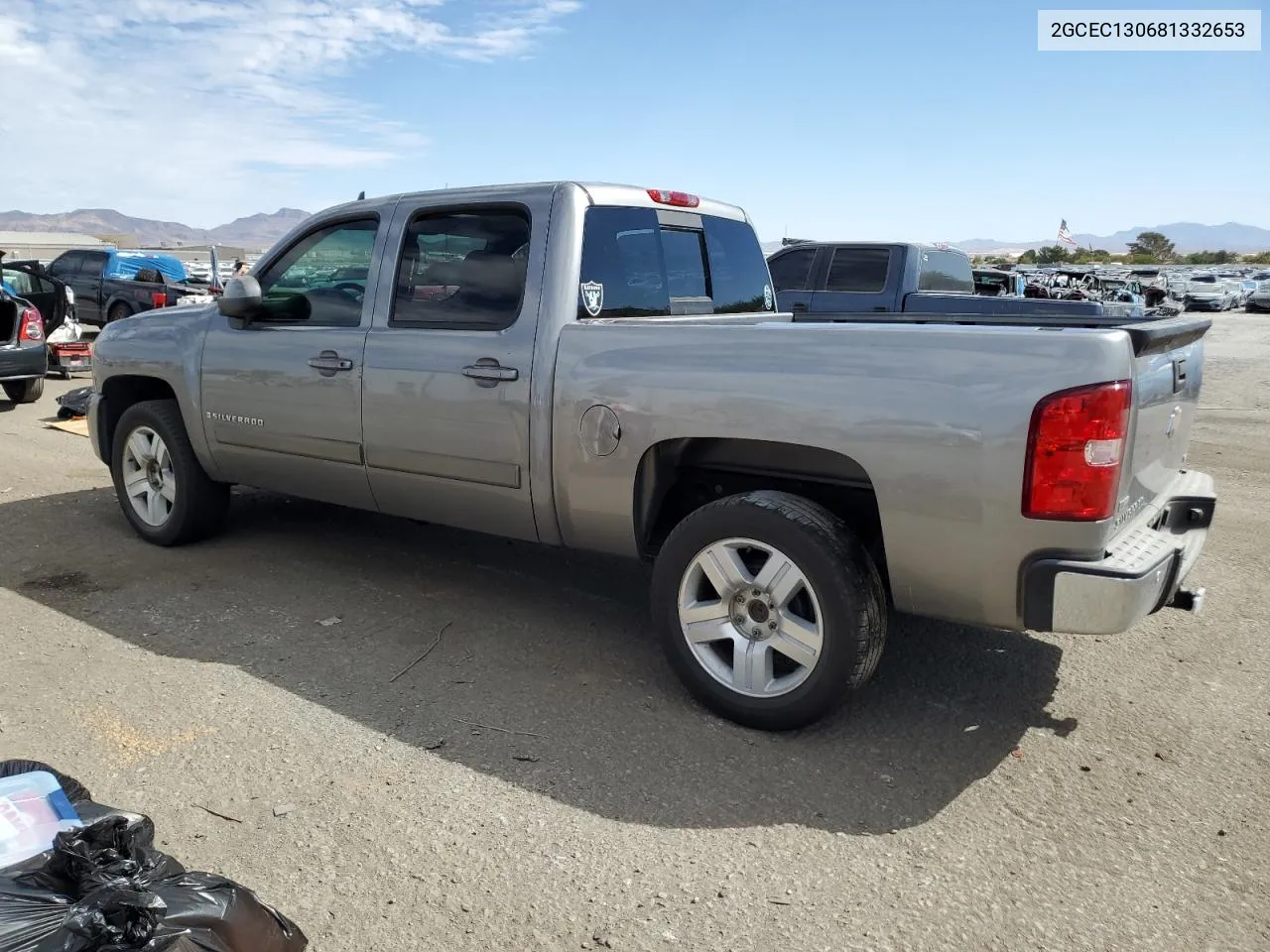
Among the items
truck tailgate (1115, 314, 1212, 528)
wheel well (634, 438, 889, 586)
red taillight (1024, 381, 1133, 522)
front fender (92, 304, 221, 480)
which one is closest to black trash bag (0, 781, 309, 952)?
wheel well (634, 438, 889, 586)

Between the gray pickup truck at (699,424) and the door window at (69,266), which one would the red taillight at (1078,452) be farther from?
the door window at (69,266)

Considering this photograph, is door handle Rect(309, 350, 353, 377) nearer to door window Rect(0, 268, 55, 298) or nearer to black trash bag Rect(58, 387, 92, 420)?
black trash bag Rect(58, 387, 92, 420)

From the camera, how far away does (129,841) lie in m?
2.15

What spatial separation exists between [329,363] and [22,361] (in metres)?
7.81

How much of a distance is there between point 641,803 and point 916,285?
8.73 meters

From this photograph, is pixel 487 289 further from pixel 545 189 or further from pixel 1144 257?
pixel 1144 257

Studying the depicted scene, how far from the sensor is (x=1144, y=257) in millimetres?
103688

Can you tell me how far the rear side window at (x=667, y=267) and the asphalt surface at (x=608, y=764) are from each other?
57.2 inches

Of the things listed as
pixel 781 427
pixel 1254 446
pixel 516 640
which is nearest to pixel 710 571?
pixel 781 427

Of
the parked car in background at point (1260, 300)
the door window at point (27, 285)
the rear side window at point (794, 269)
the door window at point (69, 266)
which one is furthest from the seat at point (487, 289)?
the parked car in background at point (1260, 300)

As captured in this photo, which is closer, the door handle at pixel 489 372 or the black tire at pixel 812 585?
the black tire at pixel 812 585

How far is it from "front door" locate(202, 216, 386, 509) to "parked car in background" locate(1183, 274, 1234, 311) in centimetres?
3864

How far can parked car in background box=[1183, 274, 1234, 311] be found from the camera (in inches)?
1510

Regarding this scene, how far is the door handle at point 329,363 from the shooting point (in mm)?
4613
